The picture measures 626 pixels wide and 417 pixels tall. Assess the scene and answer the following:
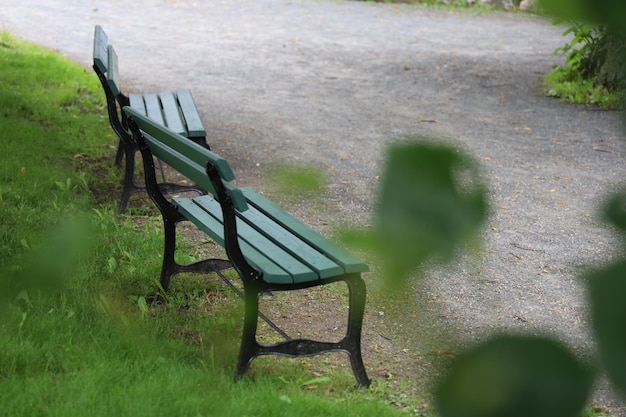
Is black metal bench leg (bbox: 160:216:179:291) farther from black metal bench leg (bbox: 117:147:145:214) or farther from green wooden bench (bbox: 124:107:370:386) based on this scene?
black metal bench leg (bbox: 117:147:145:214)

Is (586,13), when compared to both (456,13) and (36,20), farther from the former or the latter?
(456,13)

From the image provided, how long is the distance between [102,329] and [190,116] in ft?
8.34

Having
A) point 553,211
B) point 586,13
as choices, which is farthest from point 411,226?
point 553,211

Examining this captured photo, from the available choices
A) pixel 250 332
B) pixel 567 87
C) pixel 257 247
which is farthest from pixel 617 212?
pixel 567 87

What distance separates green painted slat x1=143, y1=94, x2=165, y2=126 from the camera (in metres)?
5.33

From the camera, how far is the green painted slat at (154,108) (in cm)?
533

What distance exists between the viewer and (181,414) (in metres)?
2.54

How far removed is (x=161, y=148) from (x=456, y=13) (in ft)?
40.1

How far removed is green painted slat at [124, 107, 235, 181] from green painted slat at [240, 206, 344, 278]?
460 millimetres

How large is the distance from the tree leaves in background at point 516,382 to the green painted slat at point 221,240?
2.55 m

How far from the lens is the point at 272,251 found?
10.5ft

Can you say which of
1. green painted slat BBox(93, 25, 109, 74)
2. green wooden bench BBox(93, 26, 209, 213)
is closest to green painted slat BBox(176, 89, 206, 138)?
green wooden bench BBox(93, 26, 209, 213)

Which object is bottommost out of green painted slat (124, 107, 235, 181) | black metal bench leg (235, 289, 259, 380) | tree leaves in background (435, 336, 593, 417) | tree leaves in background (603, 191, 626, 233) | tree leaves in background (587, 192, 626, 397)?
black metal bench leg (235, 289, 259, 380)

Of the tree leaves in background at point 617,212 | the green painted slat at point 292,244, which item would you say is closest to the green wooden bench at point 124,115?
the green painted slat at point 292,244
